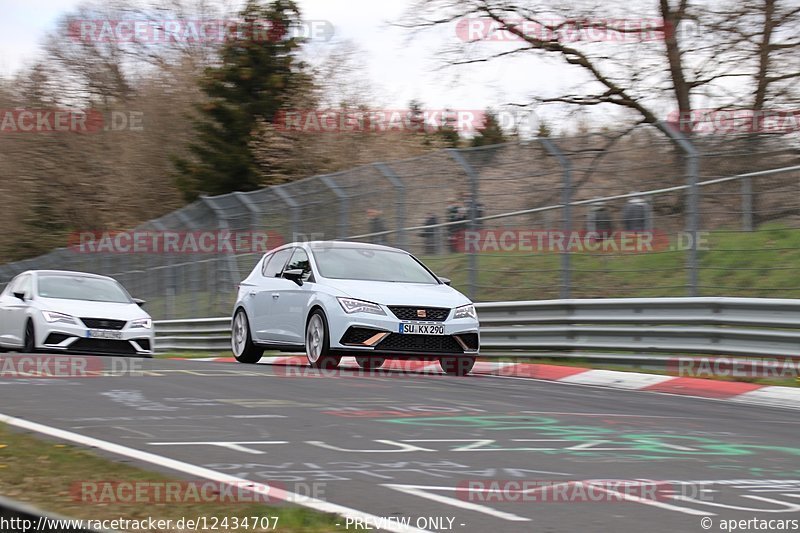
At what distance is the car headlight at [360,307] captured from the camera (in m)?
12.8

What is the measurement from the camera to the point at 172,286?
2731 cm

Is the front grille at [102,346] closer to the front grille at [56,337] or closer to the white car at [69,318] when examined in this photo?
the white car at [69,318]

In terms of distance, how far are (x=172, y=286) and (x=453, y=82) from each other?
8563 mm

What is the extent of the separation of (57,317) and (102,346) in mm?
706

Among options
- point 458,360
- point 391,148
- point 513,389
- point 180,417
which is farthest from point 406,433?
point 391,148

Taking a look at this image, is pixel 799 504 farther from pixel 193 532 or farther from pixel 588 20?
pixel 588 20

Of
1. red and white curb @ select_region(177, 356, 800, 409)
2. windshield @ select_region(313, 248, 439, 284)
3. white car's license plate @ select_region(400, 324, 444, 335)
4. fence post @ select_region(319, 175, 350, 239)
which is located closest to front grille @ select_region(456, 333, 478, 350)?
white car's license plate @ select_region(400, 324, 444, 335)

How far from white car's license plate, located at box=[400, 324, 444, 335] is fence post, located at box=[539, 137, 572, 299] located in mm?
2759

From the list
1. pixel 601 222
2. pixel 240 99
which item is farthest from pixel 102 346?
pixel 240 99

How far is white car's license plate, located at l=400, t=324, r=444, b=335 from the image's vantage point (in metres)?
12.8

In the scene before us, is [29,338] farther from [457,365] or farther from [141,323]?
[457,365]

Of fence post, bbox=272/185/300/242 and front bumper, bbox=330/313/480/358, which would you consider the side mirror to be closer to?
front bumper, bbox=330/313/480/358

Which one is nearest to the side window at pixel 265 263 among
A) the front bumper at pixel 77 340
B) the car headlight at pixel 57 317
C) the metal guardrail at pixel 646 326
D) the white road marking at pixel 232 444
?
the front bumper at pixel 77 340

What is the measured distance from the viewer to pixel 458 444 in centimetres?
700
